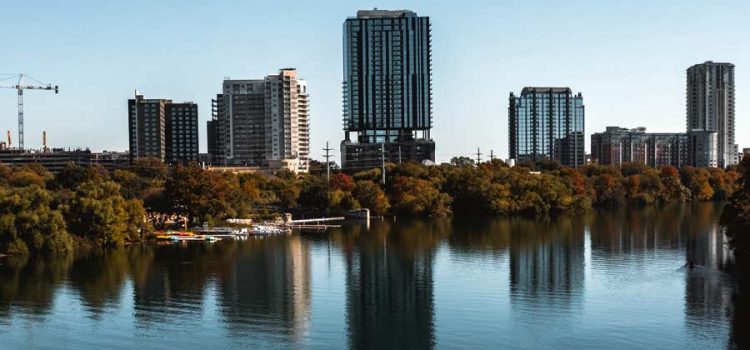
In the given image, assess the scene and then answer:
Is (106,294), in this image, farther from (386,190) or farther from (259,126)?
(259,126)

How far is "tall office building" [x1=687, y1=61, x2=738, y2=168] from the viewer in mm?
97625

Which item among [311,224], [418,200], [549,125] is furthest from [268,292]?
[549,125]

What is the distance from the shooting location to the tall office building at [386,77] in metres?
77.7

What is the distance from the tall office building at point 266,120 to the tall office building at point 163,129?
5.14 m

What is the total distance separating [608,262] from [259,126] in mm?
56412

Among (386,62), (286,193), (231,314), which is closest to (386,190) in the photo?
(286,193)

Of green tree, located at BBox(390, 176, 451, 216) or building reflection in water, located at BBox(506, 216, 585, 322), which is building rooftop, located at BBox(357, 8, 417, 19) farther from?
building reflection in water, located at BBox(506, 216, 585, 322)

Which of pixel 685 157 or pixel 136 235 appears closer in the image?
pixel 136 235

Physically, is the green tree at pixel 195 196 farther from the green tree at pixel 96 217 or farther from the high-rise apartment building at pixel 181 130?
the high-rise apartment building at pixel 181 130

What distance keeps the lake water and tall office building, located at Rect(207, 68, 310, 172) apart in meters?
44.7

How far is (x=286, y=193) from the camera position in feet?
171

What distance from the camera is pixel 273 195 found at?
2039 inches

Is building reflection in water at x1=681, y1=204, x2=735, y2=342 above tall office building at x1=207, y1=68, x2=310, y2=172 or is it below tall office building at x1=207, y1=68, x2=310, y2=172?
below

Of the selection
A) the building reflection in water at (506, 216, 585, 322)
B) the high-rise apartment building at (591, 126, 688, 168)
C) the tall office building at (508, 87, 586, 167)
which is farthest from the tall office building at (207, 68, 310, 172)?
the building reflection in water at (506, 216, 585, 322)
